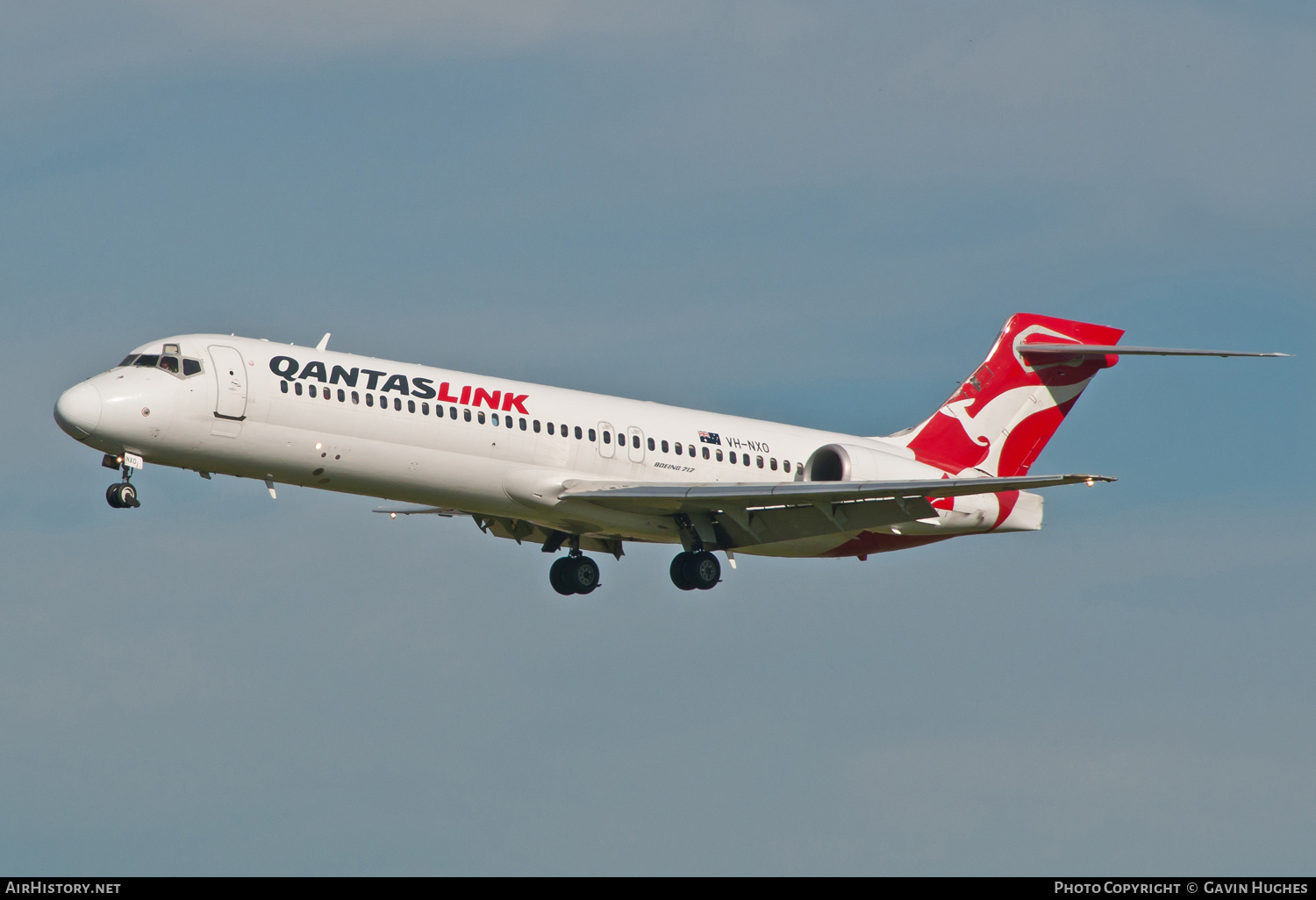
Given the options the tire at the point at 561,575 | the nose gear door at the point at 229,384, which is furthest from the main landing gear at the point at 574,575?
the nose gear door at the point at 229,384

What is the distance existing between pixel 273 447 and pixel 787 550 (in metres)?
11.2

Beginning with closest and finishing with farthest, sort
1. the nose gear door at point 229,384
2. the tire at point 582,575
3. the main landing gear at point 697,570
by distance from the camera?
the nose gear door at point 229,384 → the main landing gear at point 697,570 → the tire at point 582,575

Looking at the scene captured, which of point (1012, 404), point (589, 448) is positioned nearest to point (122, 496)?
point (589, 448)

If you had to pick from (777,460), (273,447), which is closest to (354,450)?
(273,447)

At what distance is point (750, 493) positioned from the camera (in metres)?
31.9

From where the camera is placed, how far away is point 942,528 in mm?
36500

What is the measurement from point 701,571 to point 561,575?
3.59m

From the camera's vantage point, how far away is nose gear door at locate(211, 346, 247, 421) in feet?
94.9

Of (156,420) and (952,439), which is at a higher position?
(952,439)

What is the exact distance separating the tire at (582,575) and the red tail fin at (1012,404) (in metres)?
7.39

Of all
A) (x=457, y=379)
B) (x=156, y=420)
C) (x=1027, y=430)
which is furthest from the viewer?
(x=1027, y=430)

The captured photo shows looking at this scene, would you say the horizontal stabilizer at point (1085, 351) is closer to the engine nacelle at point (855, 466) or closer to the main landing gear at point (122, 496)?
the engine nacelle at point (855, 466)

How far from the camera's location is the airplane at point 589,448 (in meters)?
29.0

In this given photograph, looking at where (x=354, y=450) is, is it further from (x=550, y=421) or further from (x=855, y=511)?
(x=855, y=511)
